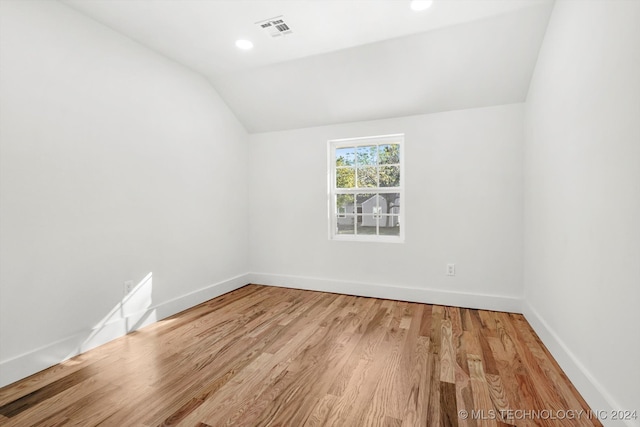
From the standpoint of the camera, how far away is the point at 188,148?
317 centimetres

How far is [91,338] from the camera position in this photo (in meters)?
2.29

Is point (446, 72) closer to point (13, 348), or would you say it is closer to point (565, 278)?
point (565, 278)

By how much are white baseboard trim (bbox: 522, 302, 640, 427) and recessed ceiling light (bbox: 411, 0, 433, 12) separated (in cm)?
250

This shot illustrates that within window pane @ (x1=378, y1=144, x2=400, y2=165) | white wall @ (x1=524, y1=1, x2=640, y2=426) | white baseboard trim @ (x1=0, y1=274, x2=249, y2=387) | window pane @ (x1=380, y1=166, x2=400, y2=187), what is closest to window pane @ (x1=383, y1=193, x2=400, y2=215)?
window pane @ (x1=380, y1=166, x2=400, y2=187)

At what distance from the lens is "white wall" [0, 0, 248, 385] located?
190cm

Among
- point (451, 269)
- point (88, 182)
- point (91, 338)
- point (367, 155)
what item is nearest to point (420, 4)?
point (367, 155)

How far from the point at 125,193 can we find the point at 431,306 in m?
3.13

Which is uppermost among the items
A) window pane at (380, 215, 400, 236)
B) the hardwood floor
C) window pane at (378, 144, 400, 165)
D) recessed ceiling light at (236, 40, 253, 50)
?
recessed ceiling light at (236, 40, 253, 50)

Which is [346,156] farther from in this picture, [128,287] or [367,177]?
[128,287]

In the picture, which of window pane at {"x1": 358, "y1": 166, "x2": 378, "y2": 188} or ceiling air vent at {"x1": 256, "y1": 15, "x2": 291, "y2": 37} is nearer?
ceiling air vent at {"x1": 256, "y1": 15, "x2": 291, "y2": 37}

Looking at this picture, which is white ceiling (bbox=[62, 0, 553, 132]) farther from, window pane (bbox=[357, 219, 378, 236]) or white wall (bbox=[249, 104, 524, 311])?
window pane (bbox=[357, 219, 378, 236])

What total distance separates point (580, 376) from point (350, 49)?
2.93 m

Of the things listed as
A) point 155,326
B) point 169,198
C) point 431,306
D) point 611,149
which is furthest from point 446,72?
point 155,326

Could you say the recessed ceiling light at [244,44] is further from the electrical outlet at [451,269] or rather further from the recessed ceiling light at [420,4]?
the electrical outlet at [451,269]
